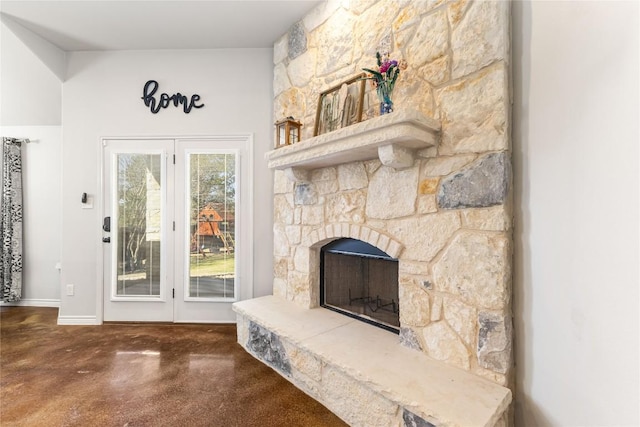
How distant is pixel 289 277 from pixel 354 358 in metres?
1.07

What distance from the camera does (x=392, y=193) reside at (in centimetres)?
176

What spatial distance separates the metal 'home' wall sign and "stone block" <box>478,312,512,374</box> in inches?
118

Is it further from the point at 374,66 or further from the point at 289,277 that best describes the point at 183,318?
the point at 374,66

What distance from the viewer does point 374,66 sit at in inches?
75.6

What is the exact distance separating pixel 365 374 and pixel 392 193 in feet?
3.23

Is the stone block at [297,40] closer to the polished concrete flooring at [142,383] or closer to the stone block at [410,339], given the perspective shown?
the stone block at [410,339]

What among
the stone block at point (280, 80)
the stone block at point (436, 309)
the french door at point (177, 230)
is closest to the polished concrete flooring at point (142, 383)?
the french door at point (177, 230)

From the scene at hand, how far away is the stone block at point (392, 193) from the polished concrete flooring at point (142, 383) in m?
1.19

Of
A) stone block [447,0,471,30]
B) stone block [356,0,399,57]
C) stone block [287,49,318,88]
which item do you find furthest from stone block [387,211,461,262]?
stone block [287,49,318,88]

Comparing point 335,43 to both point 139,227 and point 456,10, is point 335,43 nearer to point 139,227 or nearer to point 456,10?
point 456,10

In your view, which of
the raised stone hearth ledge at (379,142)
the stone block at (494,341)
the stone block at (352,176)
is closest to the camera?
the stone block at (494,341)

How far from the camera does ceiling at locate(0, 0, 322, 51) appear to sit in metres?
2.32

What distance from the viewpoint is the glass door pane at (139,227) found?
2990 mm

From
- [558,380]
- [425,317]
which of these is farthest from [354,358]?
[558,380]
